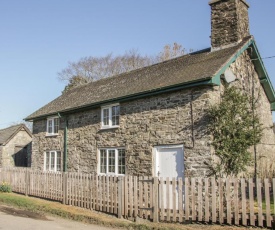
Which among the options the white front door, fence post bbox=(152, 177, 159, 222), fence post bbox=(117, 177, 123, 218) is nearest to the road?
fence post bbox=(117, 177, 123, 218)

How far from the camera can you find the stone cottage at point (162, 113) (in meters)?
12.2

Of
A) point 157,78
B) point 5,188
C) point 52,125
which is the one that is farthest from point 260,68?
point 5,188

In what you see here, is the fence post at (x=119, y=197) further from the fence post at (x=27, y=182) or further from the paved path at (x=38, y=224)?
the fence post at (x=27, y=182)

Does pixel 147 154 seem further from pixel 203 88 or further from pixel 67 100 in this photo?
pixel 67 100

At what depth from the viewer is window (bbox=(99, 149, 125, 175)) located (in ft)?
48.7

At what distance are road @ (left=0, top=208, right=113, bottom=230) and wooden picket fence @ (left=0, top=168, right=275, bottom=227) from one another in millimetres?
1590

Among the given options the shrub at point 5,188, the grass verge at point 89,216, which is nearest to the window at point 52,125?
the shrub at point 5,188

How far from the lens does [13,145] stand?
1137 inches

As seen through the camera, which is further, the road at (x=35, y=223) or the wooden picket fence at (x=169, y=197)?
the road at (x=35, y=223)

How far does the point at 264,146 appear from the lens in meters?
16.0

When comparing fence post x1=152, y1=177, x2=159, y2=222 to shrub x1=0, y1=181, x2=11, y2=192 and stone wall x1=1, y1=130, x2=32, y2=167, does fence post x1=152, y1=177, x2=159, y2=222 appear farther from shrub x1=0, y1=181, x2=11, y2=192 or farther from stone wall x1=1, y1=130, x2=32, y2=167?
stone wall x1=1, y1=130, x2=32, y2=167

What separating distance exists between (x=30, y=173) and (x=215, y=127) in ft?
34.1

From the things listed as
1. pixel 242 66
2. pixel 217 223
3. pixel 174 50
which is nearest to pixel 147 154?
pixel 217 223

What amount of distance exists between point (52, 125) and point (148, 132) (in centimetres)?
878
